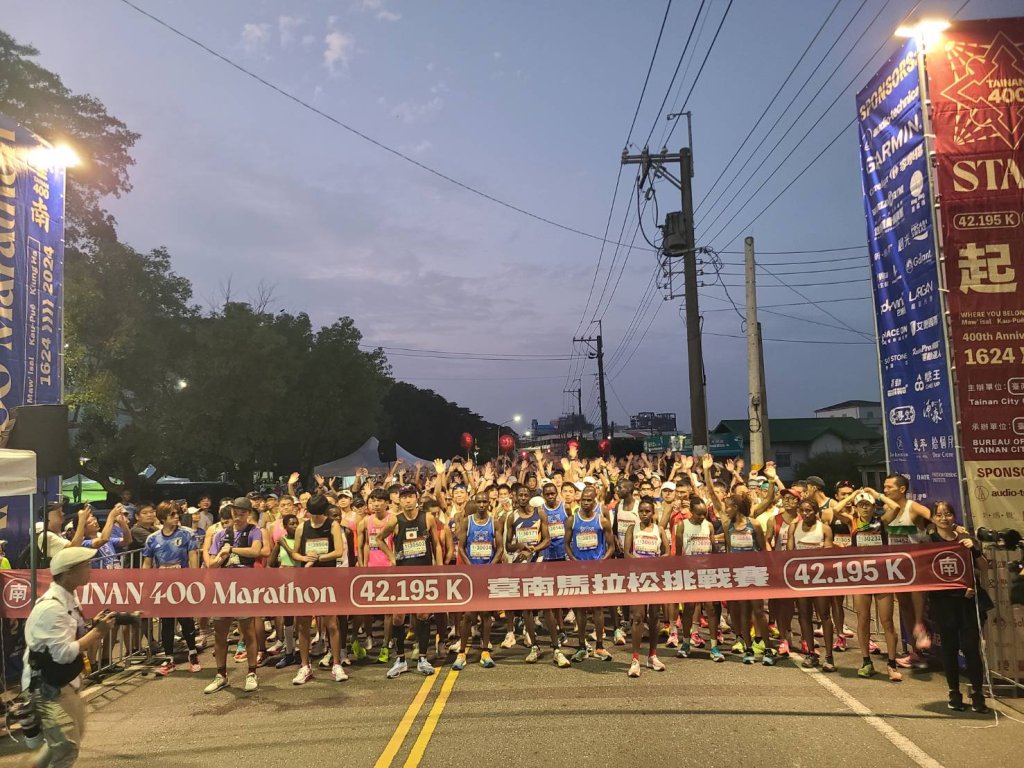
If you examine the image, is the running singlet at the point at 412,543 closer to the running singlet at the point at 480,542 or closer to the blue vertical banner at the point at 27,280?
the running singlet at the point at 480,542

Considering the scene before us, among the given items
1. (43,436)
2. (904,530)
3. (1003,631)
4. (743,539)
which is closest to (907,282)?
(904,530)

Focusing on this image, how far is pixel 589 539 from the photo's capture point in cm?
805

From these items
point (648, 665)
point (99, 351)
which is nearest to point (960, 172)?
point (648, 665)

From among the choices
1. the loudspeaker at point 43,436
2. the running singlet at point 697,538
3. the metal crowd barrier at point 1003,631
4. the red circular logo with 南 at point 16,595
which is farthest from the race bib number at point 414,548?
the metal crowd barrier at point 1003,631

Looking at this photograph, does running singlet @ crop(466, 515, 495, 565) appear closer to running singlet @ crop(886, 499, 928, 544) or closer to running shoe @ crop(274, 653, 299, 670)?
running shoe @ crop(274, 653, 299, 670)

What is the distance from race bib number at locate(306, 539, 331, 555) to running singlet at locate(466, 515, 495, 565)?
1.73 metres

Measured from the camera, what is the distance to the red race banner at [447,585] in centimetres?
689

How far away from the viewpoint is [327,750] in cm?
529

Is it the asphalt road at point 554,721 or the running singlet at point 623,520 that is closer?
the asphalt road at point 554,721

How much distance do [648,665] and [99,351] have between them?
26.2m

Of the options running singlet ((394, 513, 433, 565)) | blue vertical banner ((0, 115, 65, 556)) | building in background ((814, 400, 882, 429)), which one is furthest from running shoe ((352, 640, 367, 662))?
building in background ((814, 400, 882, 429))

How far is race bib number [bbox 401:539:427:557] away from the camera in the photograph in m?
7.62

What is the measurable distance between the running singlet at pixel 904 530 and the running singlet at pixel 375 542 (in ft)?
19.3

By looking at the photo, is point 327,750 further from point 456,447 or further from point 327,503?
point 456,447
